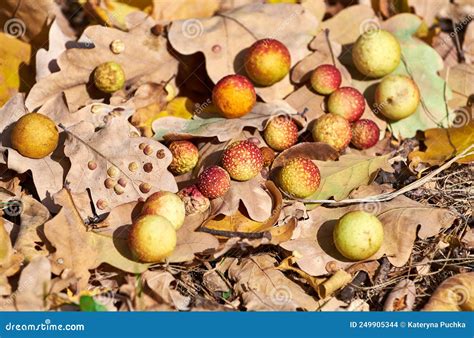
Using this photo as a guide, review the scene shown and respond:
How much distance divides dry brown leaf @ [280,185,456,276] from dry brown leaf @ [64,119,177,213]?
905mm

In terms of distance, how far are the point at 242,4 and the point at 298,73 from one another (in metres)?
0.78

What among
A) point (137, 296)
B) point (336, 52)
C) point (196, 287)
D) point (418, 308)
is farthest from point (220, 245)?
point (336, 52)


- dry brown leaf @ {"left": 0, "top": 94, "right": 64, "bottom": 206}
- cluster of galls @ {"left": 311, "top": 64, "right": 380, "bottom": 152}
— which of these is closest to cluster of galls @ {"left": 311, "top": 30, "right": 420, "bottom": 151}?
cluster of galls @ {"left": 311, "top": 64, "right": 380, "bottom": 152}

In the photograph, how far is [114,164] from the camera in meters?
4.29

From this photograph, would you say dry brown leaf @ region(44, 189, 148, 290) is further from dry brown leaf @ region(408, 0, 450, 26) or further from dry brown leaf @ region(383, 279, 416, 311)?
dry brown leaf @ region(408, 0, 450, 26)

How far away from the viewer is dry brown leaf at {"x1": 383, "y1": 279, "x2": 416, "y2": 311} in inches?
149

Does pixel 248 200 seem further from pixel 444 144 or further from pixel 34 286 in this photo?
pixel 444 144

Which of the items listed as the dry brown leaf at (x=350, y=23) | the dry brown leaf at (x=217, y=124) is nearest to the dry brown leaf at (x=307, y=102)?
the dry brown leaf at (x=217, y=124)

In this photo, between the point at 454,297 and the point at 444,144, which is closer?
the point at 454,297

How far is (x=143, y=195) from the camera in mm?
4203

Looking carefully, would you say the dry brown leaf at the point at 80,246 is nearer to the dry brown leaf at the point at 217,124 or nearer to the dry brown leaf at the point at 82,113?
the dry brown leaf at the point at 82,113

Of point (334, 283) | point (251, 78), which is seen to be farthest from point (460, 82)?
point (334, 283)

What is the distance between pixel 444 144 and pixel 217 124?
1624 millimetres

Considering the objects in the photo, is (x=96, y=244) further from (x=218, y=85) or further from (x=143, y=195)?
(x=218, y=85)
